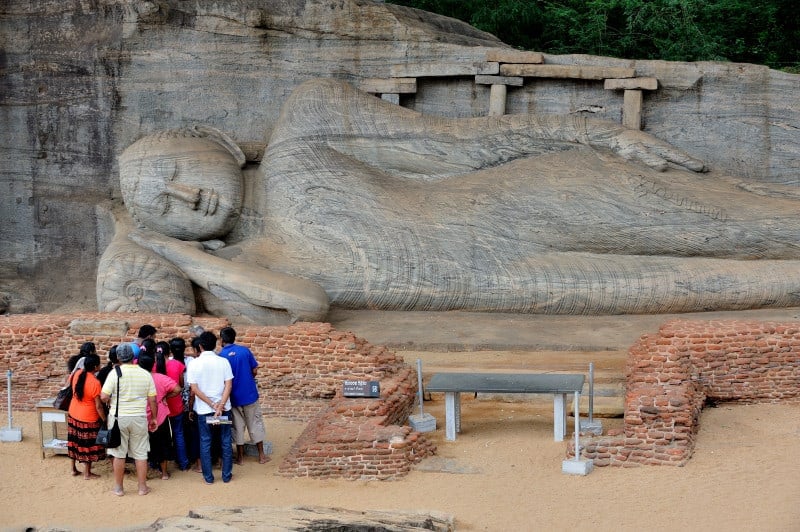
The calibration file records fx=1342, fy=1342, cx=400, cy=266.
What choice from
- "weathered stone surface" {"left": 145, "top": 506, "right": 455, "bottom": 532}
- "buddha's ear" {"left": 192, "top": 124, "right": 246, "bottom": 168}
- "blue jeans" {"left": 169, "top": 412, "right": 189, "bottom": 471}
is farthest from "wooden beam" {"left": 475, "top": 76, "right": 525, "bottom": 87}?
"weathered stone surface" {"left": 145, "top": 506, "right": 455, "bottom": 532}

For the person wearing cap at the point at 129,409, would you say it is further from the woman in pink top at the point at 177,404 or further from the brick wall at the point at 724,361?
the brick wall at the point at 724,361

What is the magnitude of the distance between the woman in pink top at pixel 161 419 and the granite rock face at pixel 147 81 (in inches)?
206

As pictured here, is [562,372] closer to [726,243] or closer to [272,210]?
[726,243]

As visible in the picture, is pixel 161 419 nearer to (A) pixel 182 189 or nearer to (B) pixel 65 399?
(B) pixel 65 399

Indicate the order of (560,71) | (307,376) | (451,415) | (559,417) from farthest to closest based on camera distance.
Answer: (560,71) → (307,376) → (451,415) → (559,417)

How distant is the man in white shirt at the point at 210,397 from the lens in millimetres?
8922

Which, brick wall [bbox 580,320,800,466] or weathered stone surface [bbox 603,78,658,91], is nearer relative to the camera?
brick wall [bbox 580,320,800,466]

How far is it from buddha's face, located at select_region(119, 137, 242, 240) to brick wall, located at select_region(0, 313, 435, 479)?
6.00ft

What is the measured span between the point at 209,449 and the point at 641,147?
18.5 ft

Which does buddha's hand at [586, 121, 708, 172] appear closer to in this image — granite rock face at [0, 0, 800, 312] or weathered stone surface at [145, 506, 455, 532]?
granite rock face at [0, 0, 800, 312]

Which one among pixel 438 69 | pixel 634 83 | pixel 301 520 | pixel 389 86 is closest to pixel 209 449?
pixel 301 520

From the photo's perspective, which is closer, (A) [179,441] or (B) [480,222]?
(A) [179,441]

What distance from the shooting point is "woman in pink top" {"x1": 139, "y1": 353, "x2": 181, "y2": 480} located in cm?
895

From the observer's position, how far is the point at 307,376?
10.5 meters
